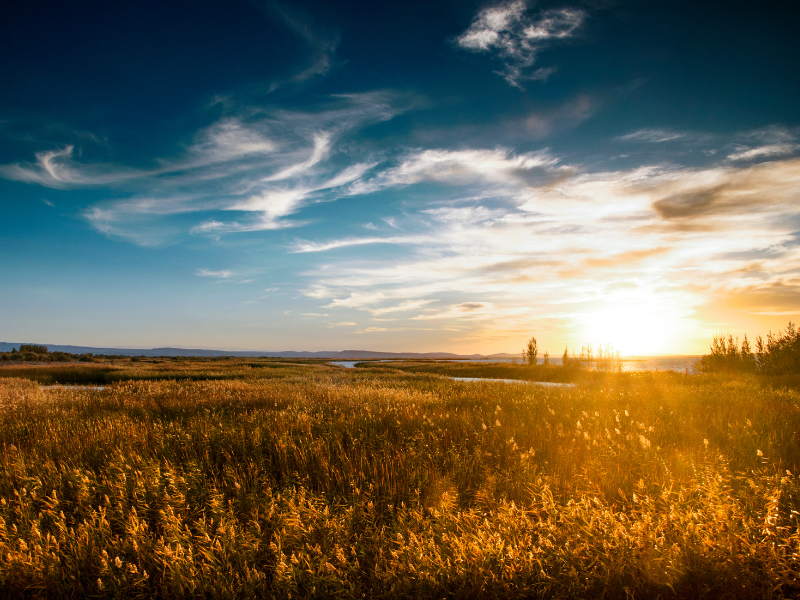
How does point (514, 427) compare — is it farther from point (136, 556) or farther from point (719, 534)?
point (136, 556)

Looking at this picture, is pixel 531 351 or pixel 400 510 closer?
pixel 400 510

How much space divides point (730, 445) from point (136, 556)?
821 centimetres

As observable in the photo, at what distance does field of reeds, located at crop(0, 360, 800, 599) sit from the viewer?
2.68 m

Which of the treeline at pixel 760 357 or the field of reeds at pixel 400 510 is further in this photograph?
the treeline at pixel 760 357

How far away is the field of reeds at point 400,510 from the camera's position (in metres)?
2.68

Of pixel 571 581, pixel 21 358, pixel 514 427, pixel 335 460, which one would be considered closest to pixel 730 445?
pixel 514 427

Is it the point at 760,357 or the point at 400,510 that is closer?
the point at 400,510

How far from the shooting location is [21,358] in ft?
174

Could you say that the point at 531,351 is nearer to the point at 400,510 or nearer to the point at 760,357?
the point at 760,357

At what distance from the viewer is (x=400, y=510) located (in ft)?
12.6

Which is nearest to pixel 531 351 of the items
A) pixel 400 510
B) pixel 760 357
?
pixel 760 357

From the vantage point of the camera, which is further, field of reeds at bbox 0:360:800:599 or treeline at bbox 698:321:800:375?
treeline at bbox 698:321:800:375

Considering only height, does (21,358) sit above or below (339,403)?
below

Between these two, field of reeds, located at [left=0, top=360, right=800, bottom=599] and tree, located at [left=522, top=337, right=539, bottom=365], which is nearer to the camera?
field of reeds, located at [left=0, top=360, right=800, bottom=599]
